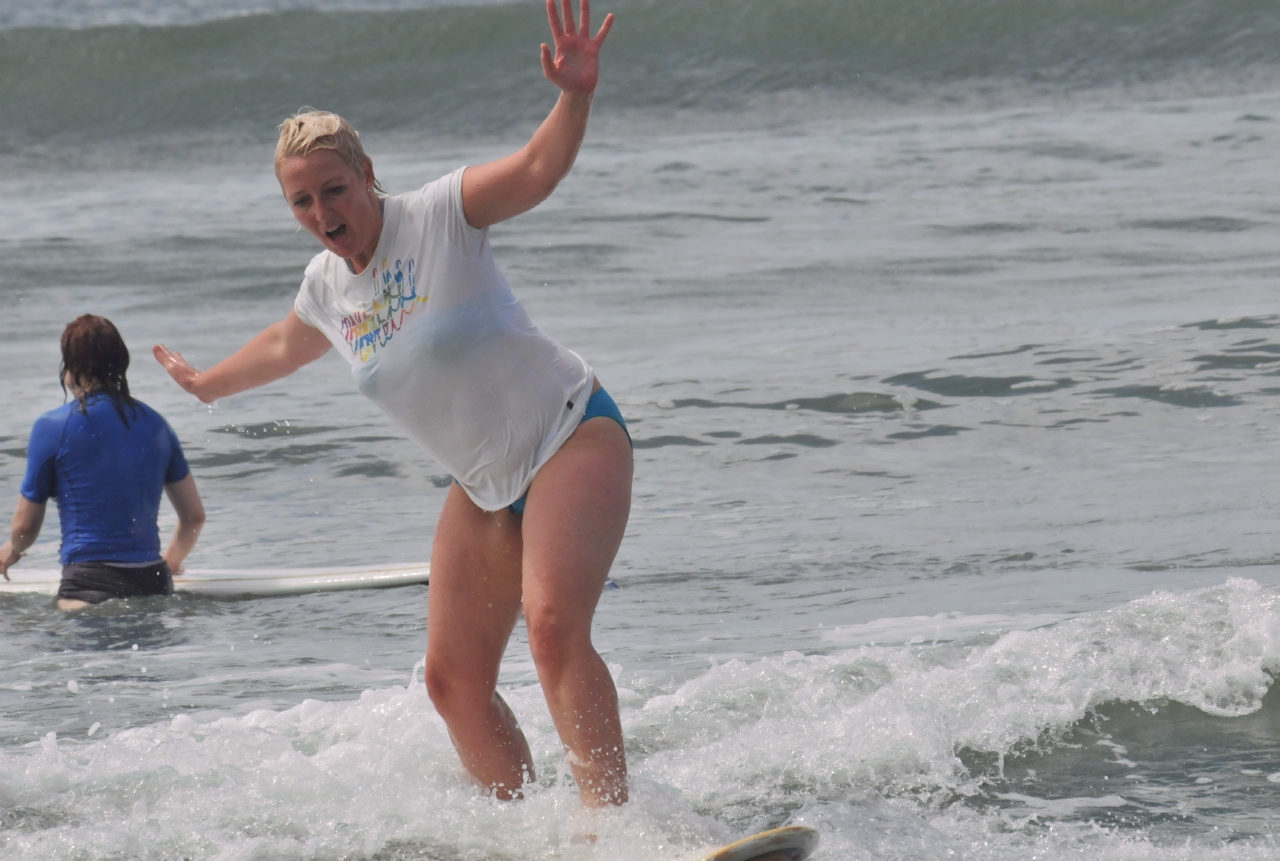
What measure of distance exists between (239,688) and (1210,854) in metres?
3.37

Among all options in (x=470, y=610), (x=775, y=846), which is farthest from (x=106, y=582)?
(x=775, y=846)

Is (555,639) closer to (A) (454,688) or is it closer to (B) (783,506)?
(A) (454,688)

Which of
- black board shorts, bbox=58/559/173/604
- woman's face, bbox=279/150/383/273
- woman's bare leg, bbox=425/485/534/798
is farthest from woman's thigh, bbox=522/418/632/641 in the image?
black board shorts, bbox=58/559/173/604

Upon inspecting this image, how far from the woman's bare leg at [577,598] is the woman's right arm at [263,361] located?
89 centimetres

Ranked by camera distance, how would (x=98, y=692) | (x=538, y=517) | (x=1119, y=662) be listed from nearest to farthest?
(x=538, y=517)
(x=1119, y=662)
(x=98, y=692)

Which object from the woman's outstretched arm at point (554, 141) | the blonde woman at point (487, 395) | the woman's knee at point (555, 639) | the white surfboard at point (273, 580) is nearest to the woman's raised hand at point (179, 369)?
the blonde woman at point (487, 395)

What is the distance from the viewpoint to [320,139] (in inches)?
145

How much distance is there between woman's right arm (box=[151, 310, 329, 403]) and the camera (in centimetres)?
421

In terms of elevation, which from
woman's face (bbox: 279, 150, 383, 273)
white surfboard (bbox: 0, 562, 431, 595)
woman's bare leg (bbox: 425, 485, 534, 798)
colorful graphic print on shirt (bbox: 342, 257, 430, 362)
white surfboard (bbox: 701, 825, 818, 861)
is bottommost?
white surfboard (bbox: 0, 562, 431, 595)

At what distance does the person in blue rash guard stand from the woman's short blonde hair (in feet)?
12.5

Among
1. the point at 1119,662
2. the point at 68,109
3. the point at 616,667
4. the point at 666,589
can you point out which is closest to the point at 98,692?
the point at 616,667

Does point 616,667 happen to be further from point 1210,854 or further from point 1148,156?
point 1148,156

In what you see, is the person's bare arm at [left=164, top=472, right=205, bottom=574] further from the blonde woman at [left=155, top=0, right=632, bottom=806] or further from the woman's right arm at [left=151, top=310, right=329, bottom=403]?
the blonde woman at [left=155, top=0, right=632, bottom=806]

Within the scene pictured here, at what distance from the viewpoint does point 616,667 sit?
5273mm
